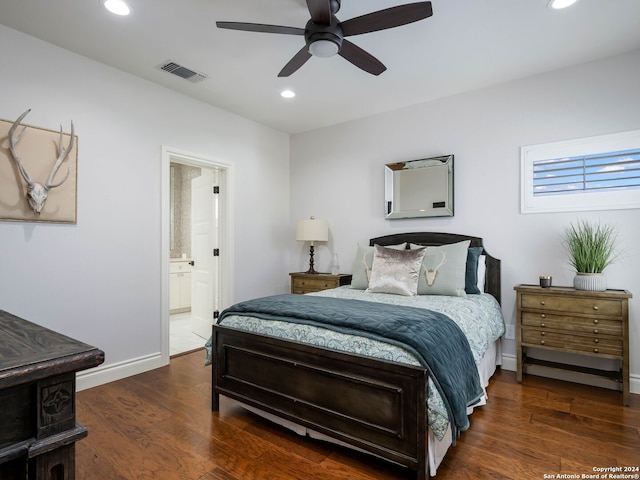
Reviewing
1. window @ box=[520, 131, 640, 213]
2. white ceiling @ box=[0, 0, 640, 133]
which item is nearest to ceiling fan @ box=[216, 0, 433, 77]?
white ceiling @ box=[0, 0, 640, 133]

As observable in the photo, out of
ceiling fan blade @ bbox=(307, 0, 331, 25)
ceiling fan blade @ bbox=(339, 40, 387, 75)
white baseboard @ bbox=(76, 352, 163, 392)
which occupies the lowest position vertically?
white baseboard @ bbox=(76, 352, 163, 392)

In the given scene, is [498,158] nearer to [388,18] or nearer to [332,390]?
[388,18]

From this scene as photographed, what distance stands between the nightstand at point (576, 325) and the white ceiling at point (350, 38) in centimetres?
190

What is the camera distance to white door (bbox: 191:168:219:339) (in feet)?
14.1

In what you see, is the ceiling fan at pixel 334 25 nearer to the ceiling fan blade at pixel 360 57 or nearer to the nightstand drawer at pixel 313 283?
the ceiling fan blade at pixel 360 57

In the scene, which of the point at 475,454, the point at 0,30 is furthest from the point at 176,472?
the point at 0,30

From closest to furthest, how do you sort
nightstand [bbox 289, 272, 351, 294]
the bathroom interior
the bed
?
the bed < nightstand [bbox 289, 272, 351, 294] < the bathroom interior

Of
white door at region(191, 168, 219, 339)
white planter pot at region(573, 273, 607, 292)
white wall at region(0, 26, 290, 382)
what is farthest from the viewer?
white door at region(191, 168, 219, 339)

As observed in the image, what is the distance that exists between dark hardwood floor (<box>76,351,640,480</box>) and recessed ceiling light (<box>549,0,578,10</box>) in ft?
8.71

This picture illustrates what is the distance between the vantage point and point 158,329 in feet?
11.3

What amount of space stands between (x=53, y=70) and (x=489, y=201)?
3.87 meters

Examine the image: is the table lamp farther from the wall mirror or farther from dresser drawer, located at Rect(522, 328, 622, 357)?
dresser drawer, located at Rect(522, 328, 622, 357)

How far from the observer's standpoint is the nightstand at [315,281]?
162 inches

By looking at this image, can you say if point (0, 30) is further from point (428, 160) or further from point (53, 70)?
point (428, 160)
